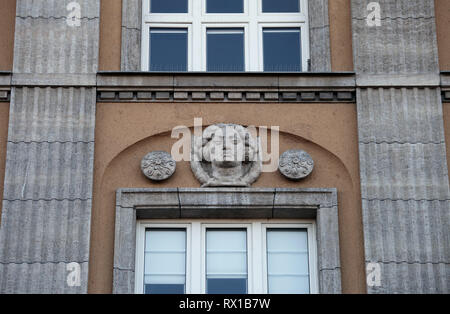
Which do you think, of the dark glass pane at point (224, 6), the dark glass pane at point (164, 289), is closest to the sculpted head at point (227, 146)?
the dark glass pane at point (164, 289)

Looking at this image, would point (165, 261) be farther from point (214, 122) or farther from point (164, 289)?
point (214, 122)

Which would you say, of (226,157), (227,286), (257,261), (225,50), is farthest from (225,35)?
(227,286)

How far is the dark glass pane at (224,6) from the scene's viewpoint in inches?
746

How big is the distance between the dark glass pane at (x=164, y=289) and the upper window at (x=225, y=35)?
3.30 meters

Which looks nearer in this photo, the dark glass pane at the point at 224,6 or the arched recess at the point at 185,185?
the arched recess at the point at 185,185

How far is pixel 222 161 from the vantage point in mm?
17328

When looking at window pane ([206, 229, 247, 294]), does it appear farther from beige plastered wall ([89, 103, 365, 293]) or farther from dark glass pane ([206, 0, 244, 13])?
dark glass pane ([206, 0, 244, 13])

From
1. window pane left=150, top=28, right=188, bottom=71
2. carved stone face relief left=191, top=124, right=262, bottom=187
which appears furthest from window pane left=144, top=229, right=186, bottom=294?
window pane left=150, top=28, right=188, bottom=71

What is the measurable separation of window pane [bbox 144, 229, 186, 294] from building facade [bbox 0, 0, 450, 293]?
0.07 ft

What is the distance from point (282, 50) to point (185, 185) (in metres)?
2.73

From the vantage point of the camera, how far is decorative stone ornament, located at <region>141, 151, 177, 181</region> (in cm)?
1725

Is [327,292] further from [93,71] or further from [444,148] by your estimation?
[93,71]

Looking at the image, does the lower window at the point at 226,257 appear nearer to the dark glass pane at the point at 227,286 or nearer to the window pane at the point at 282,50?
the dark glass pane at the point at 227,286

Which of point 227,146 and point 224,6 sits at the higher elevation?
point 224,6
